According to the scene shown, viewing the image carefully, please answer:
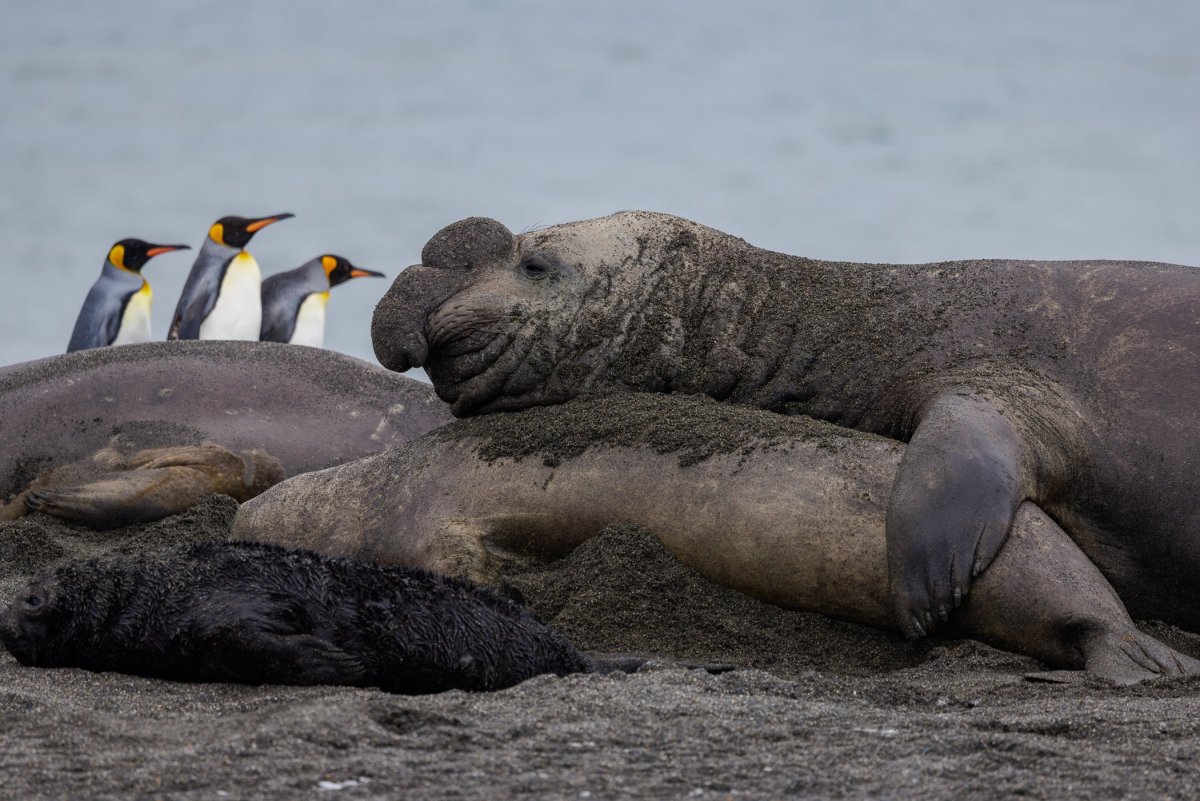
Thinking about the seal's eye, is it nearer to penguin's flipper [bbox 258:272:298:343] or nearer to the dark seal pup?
the dark seal pup

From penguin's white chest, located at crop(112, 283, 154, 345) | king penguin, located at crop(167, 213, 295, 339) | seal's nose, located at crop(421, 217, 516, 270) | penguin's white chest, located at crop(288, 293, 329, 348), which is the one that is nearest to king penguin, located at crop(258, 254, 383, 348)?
penguin's white chest, located at crop(288, 293, 329, 348)

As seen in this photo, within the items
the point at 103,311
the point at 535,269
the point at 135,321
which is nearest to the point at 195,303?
the point at 135,321

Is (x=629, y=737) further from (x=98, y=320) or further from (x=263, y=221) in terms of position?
(x=263, y=221)

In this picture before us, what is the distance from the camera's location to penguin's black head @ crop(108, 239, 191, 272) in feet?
52.7

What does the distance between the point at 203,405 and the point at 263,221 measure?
1054cm

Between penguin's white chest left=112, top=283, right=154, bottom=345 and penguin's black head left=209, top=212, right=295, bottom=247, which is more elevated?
penguin's black head left=209, top=212, right=295, bottom=247

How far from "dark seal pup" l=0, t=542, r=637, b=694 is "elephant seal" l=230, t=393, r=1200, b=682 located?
79cm

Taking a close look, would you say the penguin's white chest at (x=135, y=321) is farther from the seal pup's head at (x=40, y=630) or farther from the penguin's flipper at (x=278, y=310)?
the seal pup's head at (x=40, y=630)

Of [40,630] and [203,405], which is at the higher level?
[203,405]

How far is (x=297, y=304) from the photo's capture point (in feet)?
53.1

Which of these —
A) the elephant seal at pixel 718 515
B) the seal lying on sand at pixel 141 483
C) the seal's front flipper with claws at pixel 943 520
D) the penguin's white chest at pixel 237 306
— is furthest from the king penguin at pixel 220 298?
the seal's front flipper with claws at pixel 943 520

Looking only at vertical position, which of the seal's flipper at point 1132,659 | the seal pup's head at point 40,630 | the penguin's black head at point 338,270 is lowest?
the seal's flipper at point 1132,659

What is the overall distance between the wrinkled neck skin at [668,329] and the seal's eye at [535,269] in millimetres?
40

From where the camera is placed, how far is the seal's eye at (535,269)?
5.12 metres
